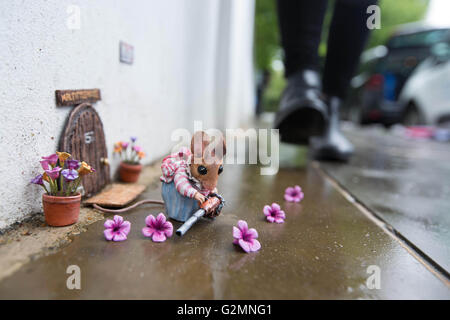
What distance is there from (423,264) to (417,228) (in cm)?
35

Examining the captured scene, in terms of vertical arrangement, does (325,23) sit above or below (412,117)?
above

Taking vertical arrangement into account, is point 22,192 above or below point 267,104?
below

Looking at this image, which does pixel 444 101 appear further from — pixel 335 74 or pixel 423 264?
pixel 423 264

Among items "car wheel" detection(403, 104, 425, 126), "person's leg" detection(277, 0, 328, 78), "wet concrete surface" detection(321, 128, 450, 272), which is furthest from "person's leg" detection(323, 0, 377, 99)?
"car wheel" detection(403, 104, 425, 126)

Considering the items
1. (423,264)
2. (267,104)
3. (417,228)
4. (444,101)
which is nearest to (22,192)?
(423,264)

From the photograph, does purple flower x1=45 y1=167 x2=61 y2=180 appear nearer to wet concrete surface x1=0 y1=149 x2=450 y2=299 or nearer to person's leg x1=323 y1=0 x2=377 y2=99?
wet concrete surface x1=0 y1=149 x2=450 y2=299

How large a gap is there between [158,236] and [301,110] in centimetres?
147

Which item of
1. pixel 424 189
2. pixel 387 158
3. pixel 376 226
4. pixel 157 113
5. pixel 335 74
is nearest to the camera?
pixel 376 226

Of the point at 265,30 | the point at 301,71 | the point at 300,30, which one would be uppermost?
the point at 265,30

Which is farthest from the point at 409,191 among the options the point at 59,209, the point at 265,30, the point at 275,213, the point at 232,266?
the point at 265,30

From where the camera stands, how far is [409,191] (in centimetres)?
189

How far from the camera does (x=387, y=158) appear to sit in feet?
10.3

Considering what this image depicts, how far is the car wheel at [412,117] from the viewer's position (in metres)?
5.94

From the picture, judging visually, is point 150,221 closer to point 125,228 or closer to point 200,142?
point 125,228
